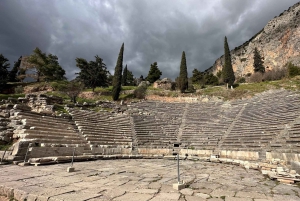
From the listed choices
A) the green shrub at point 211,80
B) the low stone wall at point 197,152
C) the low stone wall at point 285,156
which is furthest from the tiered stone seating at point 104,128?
the green shrub at point 211,80

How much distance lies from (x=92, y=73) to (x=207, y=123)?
72.2 feet

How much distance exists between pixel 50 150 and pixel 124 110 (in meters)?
11.3

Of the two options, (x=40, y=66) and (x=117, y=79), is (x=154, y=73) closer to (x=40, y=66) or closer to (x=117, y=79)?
(x=117, y=79)

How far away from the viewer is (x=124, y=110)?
68.0ft

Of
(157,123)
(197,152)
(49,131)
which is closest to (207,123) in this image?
(157,123)

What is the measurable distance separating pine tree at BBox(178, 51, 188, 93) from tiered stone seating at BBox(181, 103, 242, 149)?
9551mm

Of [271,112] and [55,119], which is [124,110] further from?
[271,112]

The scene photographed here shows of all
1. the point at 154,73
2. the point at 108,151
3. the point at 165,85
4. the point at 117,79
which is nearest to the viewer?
the point at 108,151

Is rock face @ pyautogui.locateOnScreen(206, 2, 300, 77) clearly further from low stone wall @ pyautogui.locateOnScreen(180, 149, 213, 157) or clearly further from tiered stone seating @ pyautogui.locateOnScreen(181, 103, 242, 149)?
low stone wall @ pyautogui.locateOnScreen(180, 149, 213, 157)

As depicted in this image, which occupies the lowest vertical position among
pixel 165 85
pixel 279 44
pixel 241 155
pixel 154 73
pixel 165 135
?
pixel 241 155

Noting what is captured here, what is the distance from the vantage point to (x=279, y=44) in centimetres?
5291

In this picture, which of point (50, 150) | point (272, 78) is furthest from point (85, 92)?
point (272, 78)

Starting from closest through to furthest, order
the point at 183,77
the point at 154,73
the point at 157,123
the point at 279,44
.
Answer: the point at 157,123
the point at 183,77
the point at 279,44
the point at 154,73

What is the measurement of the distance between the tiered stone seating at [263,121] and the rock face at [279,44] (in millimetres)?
33129
